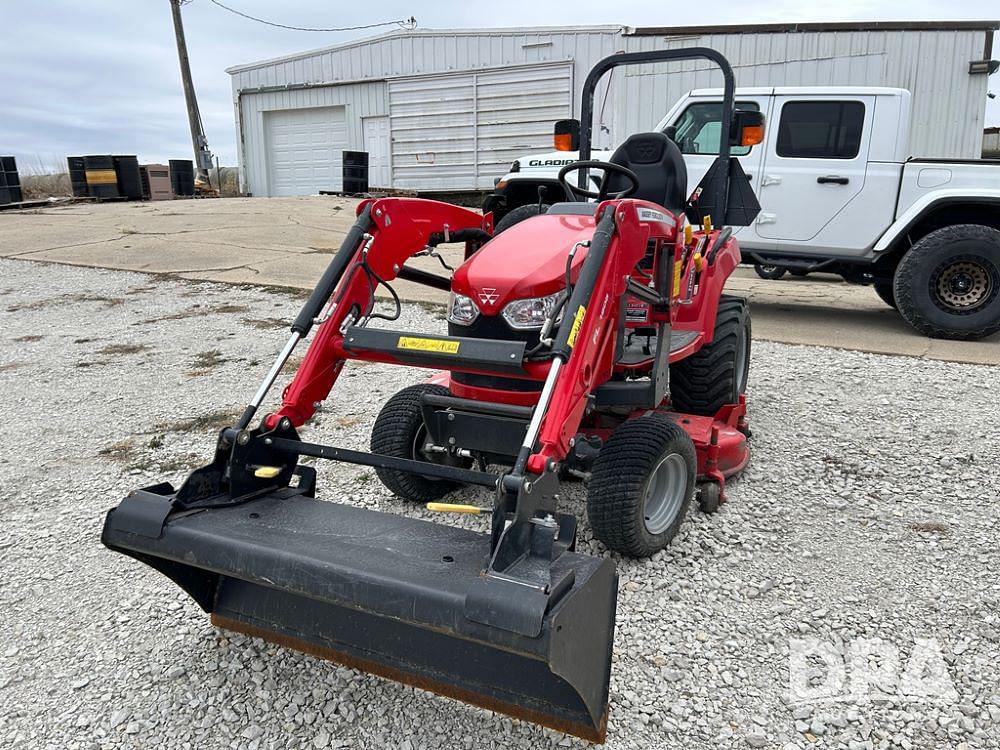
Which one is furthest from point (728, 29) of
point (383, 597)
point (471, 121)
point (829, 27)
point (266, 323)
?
point (383, 597)

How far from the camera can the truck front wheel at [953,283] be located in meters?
6.80

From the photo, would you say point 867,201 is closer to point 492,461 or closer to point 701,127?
point 701,127

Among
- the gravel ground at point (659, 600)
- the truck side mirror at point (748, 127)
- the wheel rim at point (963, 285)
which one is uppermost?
the truck side mirror at point (748, 127)

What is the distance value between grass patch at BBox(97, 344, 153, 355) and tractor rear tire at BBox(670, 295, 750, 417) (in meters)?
4.27

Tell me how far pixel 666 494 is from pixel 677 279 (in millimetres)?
917

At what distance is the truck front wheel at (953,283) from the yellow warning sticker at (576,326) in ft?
17.7

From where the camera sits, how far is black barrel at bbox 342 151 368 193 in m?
18.3

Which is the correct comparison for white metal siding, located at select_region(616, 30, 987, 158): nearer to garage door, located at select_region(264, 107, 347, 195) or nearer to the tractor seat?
garage door, located at select_region(264, 107, 347, 195)

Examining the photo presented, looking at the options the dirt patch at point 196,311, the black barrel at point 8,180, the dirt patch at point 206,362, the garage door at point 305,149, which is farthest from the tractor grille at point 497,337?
the garage door at point 305,149

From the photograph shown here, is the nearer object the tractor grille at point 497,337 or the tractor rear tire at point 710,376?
the tractor grille at point 497,337

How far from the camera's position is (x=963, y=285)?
6934mm

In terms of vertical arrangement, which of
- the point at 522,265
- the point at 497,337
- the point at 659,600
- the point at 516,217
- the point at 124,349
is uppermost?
the point at 516,217

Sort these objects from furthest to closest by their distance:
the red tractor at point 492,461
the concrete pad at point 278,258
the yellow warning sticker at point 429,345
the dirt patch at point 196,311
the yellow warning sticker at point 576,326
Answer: the dirt patch at point 196,311
the concrete pad at point 278,258
the yellow warning sticker at point 429,345
the yellow warning sticker at point 576,326
the red tractor at point 492,461

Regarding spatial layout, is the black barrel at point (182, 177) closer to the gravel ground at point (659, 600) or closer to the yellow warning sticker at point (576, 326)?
the gravel ground at point (659, 600)
